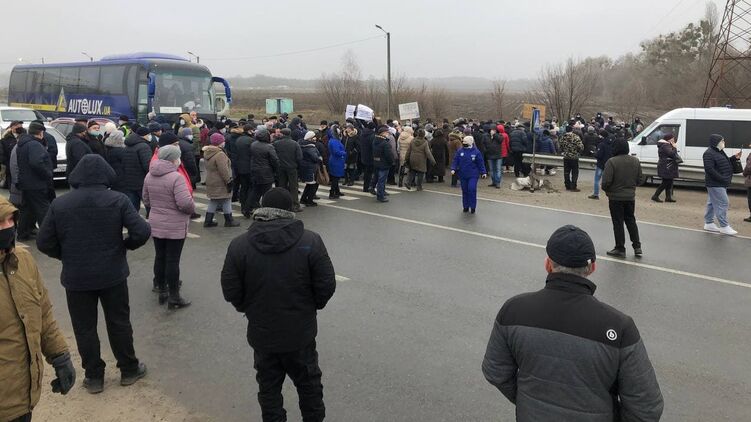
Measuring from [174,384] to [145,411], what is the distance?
0.41 m

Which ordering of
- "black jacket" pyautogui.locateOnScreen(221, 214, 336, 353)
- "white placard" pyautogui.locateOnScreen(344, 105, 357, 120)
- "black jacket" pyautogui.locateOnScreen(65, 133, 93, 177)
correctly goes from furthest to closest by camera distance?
"white placard" pyautogui.locateOnScreen(344, 105, 357, 120) → "black jacket" pyautogui.locateOnScreen(65, 133, 93, 177) → "black jacket" pyautogui.locateOnScreen(221, 214, 336, 353)

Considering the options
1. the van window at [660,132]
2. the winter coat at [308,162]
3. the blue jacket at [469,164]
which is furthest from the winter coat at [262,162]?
the van window at [660,132]

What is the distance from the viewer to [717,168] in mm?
10273

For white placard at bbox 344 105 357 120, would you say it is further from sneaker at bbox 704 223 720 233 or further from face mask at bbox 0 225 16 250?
face mask at bbox 0 225 16 250

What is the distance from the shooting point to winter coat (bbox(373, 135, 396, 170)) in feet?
42.7

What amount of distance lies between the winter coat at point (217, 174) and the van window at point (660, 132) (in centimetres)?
1328

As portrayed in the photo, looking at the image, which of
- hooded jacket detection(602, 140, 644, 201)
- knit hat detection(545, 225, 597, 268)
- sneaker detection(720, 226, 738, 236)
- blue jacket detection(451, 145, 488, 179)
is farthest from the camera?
blue jacket detection(451, 145, 488, 179)

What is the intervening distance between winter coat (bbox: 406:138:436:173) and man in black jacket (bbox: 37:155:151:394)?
10649 millimetres

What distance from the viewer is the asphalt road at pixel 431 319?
14.1 feet

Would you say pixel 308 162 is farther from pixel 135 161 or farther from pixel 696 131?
pixel 696 131

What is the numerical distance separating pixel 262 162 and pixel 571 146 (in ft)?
29.2

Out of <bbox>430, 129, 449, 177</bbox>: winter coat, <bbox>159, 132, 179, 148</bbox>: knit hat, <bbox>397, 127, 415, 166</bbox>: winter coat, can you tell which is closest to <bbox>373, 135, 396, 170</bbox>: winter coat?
<bbox>397, 127, 415, 166</bbox>: winter coat

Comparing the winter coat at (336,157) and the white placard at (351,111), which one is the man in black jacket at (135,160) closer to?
the winter coat at (336,157)

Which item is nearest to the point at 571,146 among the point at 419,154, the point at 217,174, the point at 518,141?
the point at 518,141
